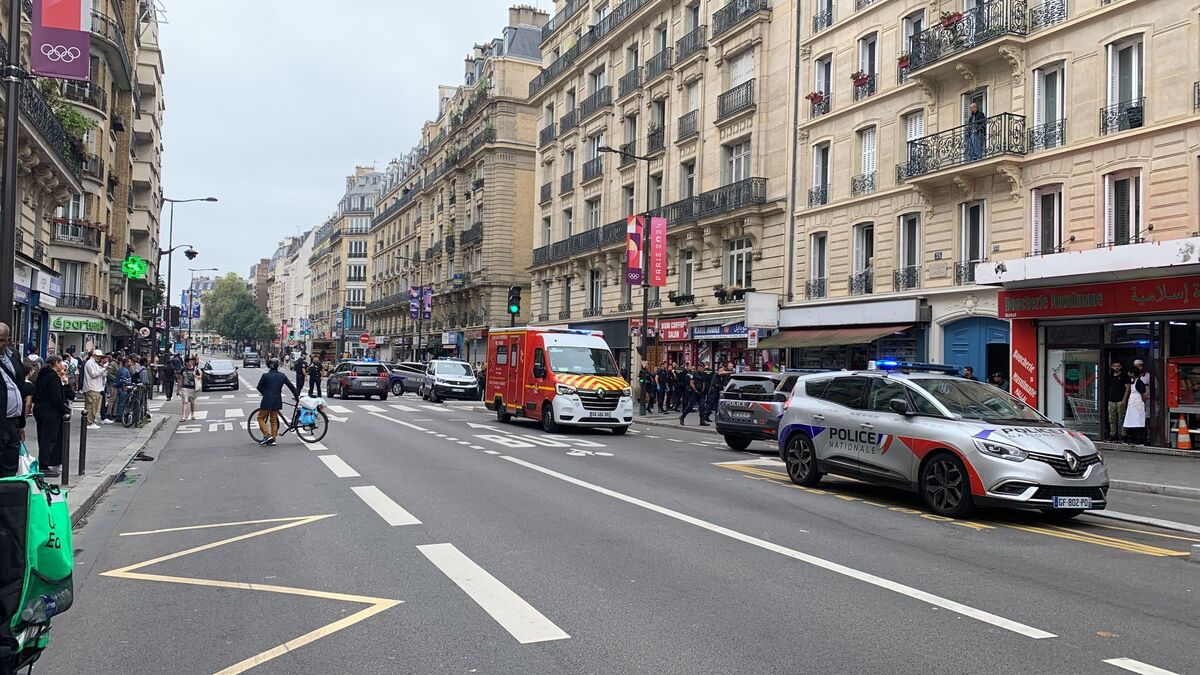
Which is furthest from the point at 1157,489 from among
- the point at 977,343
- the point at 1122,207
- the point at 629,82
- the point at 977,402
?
the point at 629,82

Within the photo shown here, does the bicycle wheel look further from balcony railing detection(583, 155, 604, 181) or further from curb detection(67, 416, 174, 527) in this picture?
balcony railing detection(583, 155, 604, 181)

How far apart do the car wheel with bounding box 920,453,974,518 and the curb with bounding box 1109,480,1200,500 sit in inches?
199

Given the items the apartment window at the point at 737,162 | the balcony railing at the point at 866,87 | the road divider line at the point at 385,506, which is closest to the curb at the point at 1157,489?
the road divider line at the point at 385,506

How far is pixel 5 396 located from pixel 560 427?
1613 centimetres

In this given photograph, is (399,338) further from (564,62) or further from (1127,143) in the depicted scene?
(1127,143)

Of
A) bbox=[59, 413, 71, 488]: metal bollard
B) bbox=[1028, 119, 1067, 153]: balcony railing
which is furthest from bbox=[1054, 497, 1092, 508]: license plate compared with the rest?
bbox=[1028, 119, 1067, 153]: balcony railing

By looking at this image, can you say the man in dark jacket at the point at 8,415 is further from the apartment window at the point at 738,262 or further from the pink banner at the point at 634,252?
the apartment window at the point at 738,262

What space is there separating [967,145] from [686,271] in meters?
15.0

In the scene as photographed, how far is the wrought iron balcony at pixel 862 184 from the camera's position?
2681 centimetres

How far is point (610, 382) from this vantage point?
71.8ft

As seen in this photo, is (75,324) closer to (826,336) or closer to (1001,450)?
(826,336)

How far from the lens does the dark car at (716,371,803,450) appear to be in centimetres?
1816

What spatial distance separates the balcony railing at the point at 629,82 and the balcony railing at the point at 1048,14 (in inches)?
800

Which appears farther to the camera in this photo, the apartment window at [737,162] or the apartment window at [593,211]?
the apartment window at [593,211]
